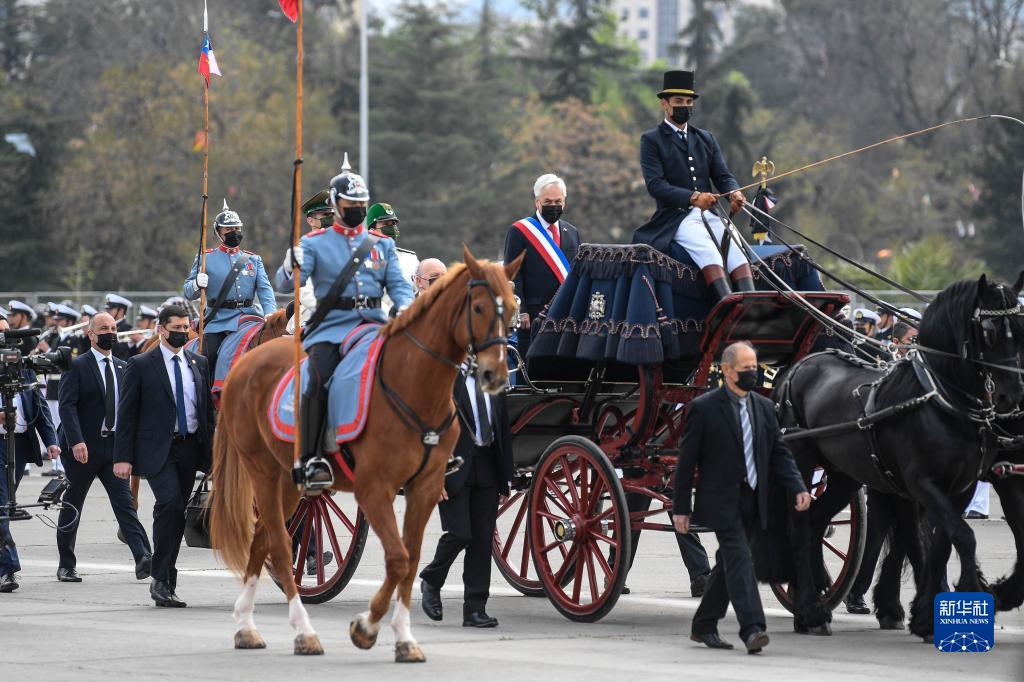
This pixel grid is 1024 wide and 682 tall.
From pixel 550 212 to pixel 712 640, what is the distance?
12.0 ft

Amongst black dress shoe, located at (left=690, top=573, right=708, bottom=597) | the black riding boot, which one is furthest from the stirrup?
black dress shoe, located at (left=690, top=573, right=708, bottom=597)

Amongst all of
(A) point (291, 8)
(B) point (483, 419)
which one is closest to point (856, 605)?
(B) point (483, 419)

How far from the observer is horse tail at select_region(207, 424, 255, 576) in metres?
10.2

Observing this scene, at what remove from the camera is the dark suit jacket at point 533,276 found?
39.7ft

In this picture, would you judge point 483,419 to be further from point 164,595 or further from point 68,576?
point 68,576

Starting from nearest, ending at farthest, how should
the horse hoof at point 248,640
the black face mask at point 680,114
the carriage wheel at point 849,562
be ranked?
the horse hoof at point 248,640 → the carriage wheel at point 849,562 → the black face mask at point 680,114

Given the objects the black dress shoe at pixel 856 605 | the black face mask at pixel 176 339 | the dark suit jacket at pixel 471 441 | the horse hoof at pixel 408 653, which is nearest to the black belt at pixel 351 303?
the dark suit jacket at pixel 471 441

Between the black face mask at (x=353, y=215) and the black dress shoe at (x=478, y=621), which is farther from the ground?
the black face mask at (x=353, y=215)

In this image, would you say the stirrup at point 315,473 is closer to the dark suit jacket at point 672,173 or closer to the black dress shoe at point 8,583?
the dark suit jacket at point 672,173

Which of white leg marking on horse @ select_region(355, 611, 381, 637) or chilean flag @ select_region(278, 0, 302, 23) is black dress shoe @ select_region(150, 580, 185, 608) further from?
chilean flag @ select_region(278, 0, 302, 23)

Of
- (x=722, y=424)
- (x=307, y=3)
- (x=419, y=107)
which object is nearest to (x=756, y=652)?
(x=722, y=424)

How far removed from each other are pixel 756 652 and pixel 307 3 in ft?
215

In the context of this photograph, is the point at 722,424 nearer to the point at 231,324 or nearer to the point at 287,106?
the point at 231,324

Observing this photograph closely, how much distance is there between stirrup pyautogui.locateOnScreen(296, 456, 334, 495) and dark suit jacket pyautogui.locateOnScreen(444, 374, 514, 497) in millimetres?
Answer: 1440
